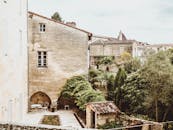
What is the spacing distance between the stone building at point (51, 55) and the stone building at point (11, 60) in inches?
386

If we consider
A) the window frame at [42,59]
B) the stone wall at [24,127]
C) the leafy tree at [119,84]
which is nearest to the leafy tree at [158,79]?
the leafy tree at [119,84]

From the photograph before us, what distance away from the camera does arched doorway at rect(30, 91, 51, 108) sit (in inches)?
1184

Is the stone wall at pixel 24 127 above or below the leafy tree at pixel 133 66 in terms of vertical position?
below

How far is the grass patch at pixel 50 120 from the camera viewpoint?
22605mm

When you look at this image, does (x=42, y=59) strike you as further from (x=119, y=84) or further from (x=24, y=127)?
(x=24, y=127)

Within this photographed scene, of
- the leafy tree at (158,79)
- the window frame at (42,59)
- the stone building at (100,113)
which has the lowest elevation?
the stone building at (100,113)

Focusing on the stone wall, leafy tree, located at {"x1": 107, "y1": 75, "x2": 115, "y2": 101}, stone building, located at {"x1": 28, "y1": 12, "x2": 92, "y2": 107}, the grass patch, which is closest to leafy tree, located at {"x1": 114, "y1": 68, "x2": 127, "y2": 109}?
leafy tree, located at {"x1": 107, "y1": 75, "x2": 115, "y2": 101}

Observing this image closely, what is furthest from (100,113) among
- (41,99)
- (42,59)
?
(41,99)

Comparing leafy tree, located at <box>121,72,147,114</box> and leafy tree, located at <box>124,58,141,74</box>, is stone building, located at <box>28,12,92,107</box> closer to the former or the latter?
leafy tree, located at <box>124,58,141,74</box>

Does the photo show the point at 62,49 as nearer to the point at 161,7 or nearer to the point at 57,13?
the point at 161,7

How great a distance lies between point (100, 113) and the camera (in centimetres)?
2095

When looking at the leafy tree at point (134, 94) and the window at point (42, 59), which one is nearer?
the leafy tree at point (134, 94)

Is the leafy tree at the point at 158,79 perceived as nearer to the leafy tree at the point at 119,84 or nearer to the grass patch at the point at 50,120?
the leafy tree at the point at 119,84

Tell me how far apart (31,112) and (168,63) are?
1153 centimetres
